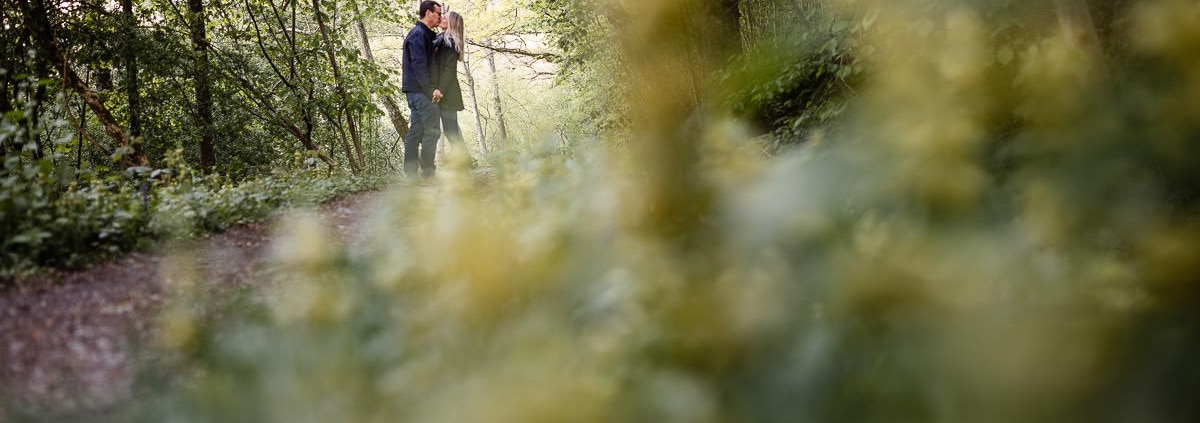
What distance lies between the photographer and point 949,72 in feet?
2.24

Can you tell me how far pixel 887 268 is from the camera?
2.33 feet

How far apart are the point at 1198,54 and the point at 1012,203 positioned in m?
0.20

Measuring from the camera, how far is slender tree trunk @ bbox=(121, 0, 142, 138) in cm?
909

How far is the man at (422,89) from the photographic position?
6.94m

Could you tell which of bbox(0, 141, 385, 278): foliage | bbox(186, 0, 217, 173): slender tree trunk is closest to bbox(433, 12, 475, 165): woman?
bbox(0, 141, 385, 278): foliage

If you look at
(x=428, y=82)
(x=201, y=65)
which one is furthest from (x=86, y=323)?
(x=201, y=65)

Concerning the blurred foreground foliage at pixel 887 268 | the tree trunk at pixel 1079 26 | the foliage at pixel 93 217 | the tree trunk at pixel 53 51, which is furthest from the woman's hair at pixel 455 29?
the tree trunk at pixel 1079 26

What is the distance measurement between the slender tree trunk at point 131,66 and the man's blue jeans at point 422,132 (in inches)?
160

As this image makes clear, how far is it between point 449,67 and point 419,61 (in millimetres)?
318

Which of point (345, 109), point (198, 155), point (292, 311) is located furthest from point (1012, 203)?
point (198, 155)

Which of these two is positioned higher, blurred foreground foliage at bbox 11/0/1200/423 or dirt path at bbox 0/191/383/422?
dirt path at bbox 0/191/383/422

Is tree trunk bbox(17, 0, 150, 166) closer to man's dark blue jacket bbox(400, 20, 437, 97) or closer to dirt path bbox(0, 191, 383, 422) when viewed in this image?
man's dark blue jacket bbox(400, 20, 437, 97)

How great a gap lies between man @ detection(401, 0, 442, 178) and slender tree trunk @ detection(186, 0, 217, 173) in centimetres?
431

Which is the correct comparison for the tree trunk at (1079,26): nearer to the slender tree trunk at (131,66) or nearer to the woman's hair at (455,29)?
the woman's hair at (455,29)
